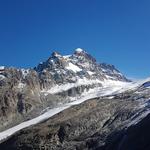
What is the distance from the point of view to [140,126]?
107062mm

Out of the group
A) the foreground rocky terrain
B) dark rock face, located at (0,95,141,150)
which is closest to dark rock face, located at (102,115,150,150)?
the foreground rocky terrain

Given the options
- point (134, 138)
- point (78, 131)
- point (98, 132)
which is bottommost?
point (134, 138)

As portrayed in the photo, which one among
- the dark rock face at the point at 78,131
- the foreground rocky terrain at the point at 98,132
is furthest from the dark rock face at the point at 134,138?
the dark rock face at the point at 78,131

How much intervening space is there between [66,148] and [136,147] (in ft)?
138

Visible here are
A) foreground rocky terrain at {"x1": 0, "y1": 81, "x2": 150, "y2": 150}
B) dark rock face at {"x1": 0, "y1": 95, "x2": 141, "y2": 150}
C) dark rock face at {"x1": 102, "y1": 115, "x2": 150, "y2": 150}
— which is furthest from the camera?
dark rock face at {"x1": 0, "y1": 95, "x2": 141, "y2": 150}

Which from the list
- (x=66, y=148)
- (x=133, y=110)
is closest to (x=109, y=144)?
(x=66, y=148)

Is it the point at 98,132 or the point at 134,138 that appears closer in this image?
Result: the point at 134,138

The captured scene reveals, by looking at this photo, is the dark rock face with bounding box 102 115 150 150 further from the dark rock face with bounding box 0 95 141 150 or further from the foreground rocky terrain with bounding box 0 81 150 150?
the dark rock face with bounding box 0 95 141 150

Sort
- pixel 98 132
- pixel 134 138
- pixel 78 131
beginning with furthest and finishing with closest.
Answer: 1. pixel 78 131
2. pixel 98 132
3. pixel 134 138

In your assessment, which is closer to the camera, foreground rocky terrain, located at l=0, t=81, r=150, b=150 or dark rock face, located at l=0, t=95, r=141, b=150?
foreground rocky terrain, located at l=0, t=81, r=150, b=150

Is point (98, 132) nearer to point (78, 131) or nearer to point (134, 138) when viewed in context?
point (78, 131)

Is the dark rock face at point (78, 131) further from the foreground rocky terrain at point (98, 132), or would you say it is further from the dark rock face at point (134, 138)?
the dark rock face at point (134, 138)

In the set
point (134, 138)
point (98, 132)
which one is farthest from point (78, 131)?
point (134, 138)

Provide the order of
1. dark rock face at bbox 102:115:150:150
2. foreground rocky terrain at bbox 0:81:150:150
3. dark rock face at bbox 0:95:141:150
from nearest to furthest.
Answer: dark rock face at bbox 102:115:150:150 < foreground rocky terrain at bbox 0:81:150:150 < dark rock face at bbox 0:95:141:150
